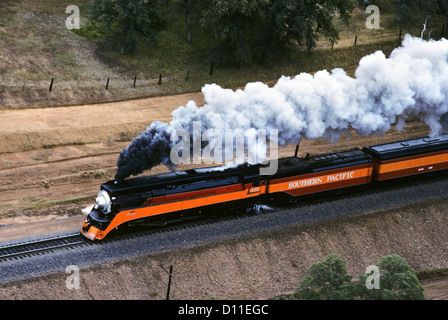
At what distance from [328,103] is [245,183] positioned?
8631mm

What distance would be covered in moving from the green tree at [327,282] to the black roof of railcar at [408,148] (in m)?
13.5

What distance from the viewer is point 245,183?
146ft

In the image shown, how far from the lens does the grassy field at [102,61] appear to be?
63.3 m

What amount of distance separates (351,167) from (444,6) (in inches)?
1535

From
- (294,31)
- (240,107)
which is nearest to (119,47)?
(294,31)

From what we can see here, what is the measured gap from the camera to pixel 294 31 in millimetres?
68938

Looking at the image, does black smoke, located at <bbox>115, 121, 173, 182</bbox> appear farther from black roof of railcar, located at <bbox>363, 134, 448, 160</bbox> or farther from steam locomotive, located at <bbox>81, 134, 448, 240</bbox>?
black roof of railcar, located at <bbox>363, 134, 448, 160</bbox>

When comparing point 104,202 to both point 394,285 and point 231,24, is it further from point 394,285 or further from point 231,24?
point 231,24

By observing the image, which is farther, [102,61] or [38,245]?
[102,61]

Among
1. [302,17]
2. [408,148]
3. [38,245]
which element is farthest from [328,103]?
[302,17]

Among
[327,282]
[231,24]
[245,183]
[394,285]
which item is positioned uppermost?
[231,24]

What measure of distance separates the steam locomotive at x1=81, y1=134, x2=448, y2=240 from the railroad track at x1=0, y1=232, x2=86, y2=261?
0.90m

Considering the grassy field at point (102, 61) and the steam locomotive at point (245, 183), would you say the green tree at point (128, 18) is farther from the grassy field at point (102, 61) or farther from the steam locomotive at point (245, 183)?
Answer: the steam locomotive at point (245, 183)
